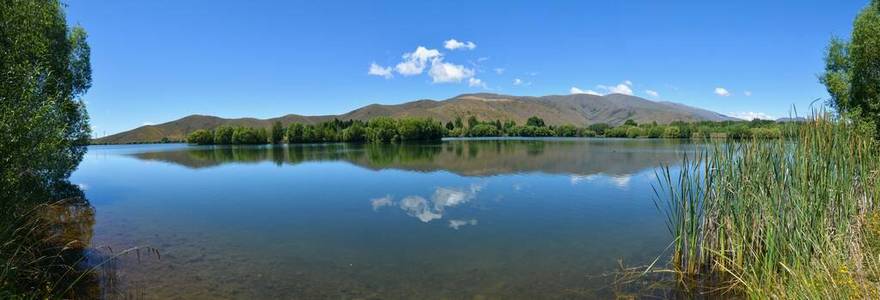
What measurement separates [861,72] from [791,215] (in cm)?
1935

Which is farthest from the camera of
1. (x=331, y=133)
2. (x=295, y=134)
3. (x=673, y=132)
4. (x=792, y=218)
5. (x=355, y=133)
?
(x=331, y=133)

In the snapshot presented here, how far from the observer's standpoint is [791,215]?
30.8 feet

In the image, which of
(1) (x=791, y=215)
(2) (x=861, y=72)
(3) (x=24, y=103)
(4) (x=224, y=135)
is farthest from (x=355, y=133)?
(1) (x=791, y=215)

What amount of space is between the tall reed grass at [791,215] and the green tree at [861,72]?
506 inches

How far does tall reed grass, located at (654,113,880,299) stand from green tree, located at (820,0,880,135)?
12855mm

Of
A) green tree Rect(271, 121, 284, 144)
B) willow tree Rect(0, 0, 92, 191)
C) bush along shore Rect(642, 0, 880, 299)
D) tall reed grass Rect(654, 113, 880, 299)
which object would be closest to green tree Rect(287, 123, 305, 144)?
green tree Rect(271, 121, 284, 144)

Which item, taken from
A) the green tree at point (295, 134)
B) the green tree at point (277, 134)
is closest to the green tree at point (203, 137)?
the green tree at point (277, 134)

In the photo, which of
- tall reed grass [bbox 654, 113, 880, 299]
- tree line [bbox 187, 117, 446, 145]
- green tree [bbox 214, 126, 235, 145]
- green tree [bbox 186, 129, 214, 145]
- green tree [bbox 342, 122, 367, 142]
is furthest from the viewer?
green tree [bbox 186, 129, 214, 145]

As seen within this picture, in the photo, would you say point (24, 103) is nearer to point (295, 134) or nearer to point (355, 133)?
point (355, 133)

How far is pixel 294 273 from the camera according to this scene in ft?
45.4

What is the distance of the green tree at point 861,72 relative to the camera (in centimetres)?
2011

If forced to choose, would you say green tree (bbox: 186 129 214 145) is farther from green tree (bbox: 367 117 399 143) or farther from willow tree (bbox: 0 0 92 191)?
willow tree (bbox: 0 0 92 191)

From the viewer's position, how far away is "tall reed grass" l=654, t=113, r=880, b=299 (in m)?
7.42

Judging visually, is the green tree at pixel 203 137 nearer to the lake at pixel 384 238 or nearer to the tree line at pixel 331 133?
the tree line at pixel 331 133
